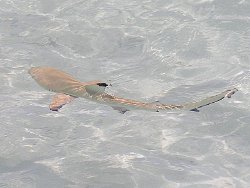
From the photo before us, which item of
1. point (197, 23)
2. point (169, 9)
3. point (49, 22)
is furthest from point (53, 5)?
point (197, 23)

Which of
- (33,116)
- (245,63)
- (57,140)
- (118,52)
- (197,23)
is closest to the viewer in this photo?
(57,140)

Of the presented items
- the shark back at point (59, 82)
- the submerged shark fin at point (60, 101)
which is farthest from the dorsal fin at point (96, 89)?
the submerged shark fin at point (60, 101)

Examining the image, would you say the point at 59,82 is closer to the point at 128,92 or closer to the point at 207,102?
the point at 207,102

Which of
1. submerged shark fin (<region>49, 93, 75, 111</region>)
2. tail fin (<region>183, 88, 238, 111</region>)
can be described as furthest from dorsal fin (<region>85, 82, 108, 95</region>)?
tail fin (<region>183, 88, 238, 111</region>)

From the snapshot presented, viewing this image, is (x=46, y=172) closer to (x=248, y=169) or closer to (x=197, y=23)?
(x=248, y=169)

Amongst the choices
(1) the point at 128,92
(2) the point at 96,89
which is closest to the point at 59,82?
(2) the point at 96,89

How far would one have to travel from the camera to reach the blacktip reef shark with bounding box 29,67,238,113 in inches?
145

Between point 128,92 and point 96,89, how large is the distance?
2.84 meters

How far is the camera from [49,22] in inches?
360

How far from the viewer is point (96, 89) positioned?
160 inches

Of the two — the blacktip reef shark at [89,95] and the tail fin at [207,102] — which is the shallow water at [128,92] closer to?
the blacktip reef shark at [89,95]

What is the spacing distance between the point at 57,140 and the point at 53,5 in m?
4.97

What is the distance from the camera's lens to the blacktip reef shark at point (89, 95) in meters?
3.69

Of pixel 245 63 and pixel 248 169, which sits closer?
pixel 248 169
